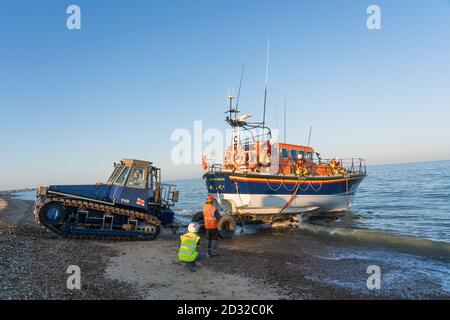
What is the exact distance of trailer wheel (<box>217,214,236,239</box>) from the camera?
1517 cm

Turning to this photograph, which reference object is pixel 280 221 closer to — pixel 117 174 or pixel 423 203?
pixel 117 174

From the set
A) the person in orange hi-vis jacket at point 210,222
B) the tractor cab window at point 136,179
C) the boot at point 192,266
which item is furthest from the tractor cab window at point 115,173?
the boot at point 192,266

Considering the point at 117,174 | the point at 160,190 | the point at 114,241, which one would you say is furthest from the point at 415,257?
the point at 117,174

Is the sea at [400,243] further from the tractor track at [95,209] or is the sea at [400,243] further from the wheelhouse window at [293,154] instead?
the tractor track at [95,209]

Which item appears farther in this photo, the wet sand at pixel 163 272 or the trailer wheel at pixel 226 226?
the trailer wheel at pixel 226 226

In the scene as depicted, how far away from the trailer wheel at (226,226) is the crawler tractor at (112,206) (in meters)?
2.76

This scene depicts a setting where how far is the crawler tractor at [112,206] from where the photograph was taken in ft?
40.7

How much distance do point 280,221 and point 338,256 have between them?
7.63 metres

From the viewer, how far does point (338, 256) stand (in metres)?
12.5

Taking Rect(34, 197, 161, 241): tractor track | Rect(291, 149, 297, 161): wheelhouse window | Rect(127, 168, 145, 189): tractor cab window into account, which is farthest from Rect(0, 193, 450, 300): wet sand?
Rect(291, 149, 297, 161): wheelhouse window

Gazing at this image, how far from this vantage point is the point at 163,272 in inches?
349
